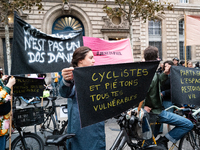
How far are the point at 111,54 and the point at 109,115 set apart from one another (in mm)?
3983

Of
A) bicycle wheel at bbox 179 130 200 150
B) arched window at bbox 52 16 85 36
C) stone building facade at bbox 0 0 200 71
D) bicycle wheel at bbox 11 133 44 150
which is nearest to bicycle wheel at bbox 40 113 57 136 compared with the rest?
bicycle wheel at bbox 11 133 44 150

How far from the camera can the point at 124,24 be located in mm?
18000

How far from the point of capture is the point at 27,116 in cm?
340

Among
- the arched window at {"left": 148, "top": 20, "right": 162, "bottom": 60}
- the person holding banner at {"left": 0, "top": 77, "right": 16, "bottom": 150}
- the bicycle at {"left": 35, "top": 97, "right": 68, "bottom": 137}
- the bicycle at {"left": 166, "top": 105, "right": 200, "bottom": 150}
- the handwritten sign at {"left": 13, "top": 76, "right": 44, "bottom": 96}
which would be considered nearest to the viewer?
the person holding banner at {"left": 0, "top": 77, "right": 16, "bottom": 150}

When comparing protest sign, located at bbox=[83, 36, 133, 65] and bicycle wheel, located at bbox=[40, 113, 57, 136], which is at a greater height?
protest sign, located at bbox=[83, 36, 133, 65]

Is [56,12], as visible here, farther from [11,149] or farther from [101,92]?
[101,92]

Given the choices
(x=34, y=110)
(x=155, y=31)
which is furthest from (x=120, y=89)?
Answer: (x=155, y=31)

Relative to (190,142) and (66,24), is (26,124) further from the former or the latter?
(66,24)

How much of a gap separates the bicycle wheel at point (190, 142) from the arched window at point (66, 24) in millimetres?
15989

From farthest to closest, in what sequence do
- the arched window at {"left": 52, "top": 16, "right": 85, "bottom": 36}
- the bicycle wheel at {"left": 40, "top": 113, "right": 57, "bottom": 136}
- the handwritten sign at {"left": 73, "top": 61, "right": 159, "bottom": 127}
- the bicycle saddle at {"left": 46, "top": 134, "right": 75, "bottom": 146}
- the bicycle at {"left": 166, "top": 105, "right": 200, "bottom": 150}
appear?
the arched window at {"left": 52, "top": 16, "right": 85, "bottom": 36}
the bicycle wheel at {"left": 40, "top": 113, "right": 57, "bottom": 136}
the bicycle at {"left": 166, "top": 105, "right": 200, "bottom": 150}
the bicycle saddle at {"left": 46, "top": 134, "right": 75, "bottom": 146}
the handwritten sign at {"left": 73, "top": 61, "right": 159, "bottom": 127}

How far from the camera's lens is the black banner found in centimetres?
270

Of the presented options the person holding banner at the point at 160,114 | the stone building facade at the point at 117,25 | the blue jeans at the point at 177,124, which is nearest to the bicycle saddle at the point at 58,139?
the person holding banner at the point at 160,114

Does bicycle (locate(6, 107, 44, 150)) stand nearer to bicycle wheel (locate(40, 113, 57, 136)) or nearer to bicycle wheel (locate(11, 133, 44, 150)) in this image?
bicycle wheel (locate(11, 133, 44, 150))

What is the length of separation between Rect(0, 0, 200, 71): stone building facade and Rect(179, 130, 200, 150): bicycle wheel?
1490 centimetres
